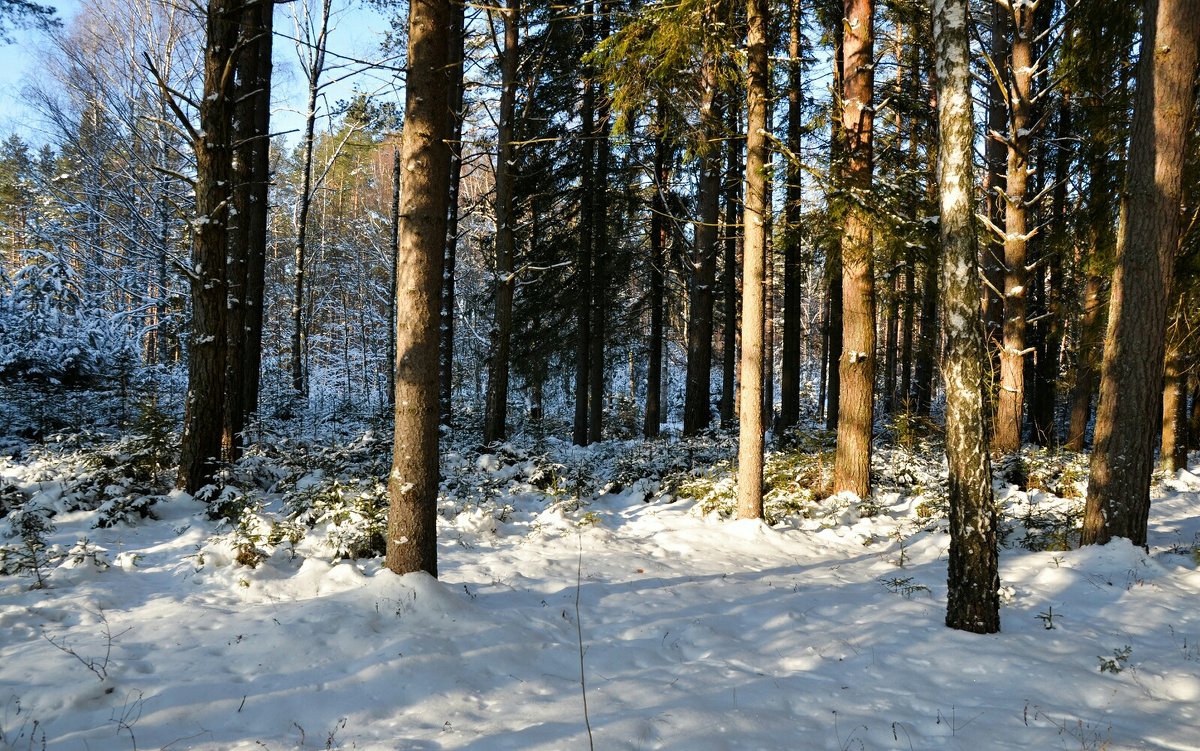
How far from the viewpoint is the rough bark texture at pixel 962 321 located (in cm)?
447

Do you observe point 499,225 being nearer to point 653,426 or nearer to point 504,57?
point 504,57

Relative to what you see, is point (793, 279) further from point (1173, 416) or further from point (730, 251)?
point (1173, 416)

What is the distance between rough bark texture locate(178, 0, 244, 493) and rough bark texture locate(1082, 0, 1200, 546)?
9863 mm

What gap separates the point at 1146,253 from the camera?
19.7ft

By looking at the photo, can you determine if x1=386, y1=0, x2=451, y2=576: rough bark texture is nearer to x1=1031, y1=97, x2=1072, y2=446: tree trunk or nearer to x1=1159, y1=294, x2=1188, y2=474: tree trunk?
x1=1031, y1=97, x2=1072, y2=446: tree trunk

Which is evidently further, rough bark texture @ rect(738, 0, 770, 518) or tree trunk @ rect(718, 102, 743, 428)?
tree trunk @ rect(718, 102, 743, 428)

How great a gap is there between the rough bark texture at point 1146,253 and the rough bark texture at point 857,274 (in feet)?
8.67

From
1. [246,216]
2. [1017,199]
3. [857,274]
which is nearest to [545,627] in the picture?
[857,274]

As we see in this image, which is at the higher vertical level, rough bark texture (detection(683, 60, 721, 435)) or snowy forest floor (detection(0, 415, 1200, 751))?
rough bark texture (detection(683, 60, 721, 435))

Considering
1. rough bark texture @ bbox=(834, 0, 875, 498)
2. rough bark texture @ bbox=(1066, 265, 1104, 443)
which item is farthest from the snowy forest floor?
rough bark texture @ bbox=(1066, 265, 1104, 443)

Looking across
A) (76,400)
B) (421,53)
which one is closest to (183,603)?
(421,53)

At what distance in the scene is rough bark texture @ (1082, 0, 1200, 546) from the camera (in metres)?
5.95

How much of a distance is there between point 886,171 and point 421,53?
283 inches

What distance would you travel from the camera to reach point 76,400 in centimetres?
1187
